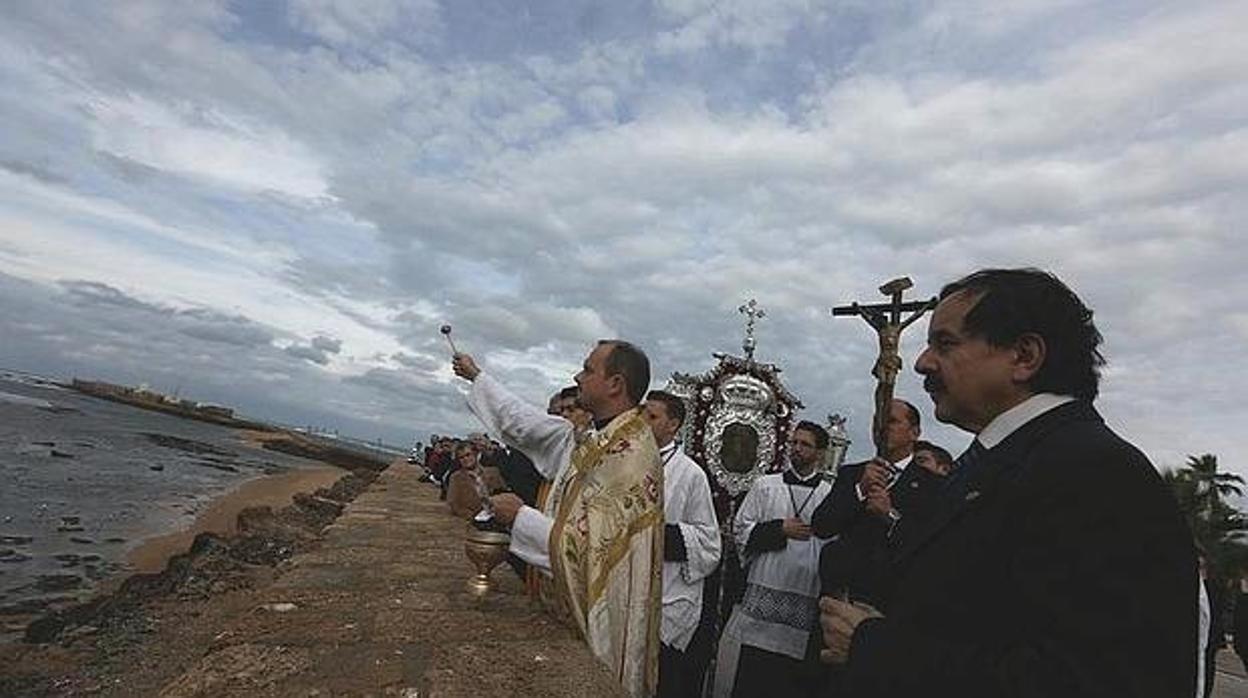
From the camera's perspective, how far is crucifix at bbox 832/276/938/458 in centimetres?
430

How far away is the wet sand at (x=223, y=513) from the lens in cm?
1115

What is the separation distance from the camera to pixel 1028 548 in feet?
4.26

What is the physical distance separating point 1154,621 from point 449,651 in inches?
75.0

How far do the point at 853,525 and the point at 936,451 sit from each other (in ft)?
2.73

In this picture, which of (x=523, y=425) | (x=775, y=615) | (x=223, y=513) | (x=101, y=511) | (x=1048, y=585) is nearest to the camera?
(x=1048, y=585)

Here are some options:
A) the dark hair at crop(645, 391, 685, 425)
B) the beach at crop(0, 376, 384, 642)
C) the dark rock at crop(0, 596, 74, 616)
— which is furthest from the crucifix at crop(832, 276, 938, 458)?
the dark rock at crop(0, 596, 74, 616)

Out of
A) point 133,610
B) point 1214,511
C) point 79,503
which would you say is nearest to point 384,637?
point 133,610

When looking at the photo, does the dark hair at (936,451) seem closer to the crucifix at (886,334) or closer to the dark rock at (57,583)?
the crucifix at (886,334)

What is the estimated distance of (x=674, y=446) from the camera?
4.75m

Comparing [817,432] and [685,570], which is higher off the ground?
[817,432]

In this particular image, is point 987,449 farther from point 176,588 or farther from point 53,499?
point 53,499

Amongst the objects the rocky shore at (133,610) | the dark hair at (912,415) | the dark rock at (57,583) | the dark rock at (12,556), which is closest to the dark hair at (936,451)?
the dark hair at (912,415)

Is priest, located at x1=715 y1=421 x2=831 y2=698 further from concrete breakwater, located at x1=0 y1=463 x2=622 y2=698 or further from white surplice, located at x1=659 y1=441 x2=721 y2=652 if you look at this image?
concrete breakwater, located at x1=0 y1=463 x2=622 y2=698

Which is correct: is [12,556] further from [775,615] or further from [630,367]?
[630,367]
